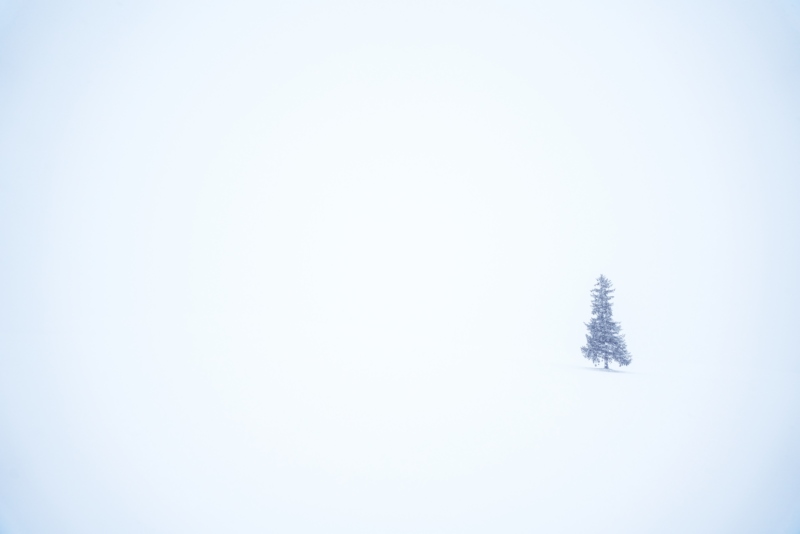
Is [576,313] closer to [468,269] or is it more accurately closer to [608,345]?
[608,345]

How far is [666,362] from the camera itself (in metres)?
14.0

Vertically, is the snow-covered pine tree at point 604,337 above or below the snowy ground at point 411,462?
above

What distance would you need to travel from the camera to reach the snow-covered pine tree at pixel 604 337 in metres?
12.9

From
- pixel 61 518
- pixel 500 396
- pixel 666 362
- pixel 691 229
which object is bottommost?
pixel 61 518

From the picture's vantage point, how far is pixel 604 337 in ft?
43.2

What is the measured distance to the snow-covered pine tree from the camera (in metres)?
12.9

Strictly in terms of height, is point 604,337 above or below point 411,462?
above

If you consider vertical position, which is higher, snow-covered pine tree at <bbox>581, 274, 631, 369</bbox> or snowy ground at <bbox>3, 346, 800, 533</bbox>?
snow-covered pine tree at <bbox>581, 274, 631, 369</bbox>

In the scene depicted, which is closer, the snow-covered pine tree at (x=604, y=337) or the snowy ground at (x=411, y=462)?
the snowy ground at (x=411, y=462)

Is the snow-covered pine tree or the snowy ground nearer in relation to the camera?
the snowy ground

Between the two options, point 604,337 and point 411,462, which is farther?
point 604,337

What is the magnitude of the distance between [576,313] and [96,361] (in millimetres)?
23948

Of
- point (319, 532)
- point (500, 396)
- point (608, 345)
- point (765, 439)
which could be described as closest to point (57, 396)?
point (319, 532)

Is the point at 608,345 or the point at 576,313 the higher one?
the point at 576,313
